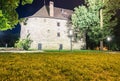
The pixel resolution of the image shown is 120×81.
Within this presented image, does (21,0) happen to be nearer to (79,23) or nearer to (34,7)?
(79,23)

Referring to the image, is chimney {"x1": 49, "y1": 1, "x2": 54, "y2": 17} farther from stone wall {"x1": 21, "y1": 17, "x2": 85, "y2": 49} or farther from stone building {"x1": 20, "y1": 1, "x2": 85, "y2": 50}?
stone wall {"x1": 21, "y1": 17, "x2": 85, "y2": 49}

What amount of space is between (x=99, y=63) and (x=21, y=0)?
21257 millimetres

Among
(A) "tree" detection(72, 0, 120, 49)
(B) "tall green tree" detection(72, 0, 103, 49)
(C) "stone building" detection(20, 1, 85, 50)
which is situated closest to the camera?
(A) "tree" detection(72, 0, 120, 49)

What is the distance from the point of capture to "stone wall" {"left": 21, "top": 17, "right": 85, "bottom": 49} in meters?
65.3

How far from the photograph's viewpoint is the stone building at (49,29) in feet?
214

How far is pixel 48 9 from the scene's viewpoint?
224 feet

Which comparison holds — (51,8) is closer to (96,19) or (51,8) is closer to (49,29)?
(49,29)

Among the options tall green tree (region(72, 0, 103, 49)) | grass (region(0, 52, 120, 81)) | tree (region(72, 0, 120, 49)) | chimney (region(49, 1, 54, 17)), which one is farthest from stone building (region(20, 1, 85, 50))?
grass (region(0, 52, 120, 81))

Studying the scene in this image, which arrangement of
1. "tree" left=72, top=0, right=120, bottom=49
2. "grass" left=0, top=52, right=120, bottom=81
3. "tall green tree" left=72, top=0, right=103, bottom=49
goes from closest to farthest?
"grass" left=0, top=52, right=120, bottom=81 < "tree" left=72, top=0, right=120, bottom=49 < "tall green tree" left=72, top=0, right=103, bottom=49

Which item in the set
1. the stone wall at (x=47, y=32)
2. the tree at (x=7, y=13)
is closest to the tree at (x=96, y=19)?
the stone wall at (x=47, y=32)

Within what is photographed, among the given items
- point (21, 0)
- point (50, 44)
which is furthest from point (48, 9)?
point (21, 0)

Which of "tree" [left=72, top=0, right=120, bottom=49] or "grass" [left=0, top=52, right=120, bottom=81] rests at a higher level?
"tree" [left=72, top=0, right=120, bottom=49]

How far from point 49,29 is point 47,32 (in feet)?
3.09

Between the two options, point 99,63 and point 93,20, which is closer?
point 99,63
